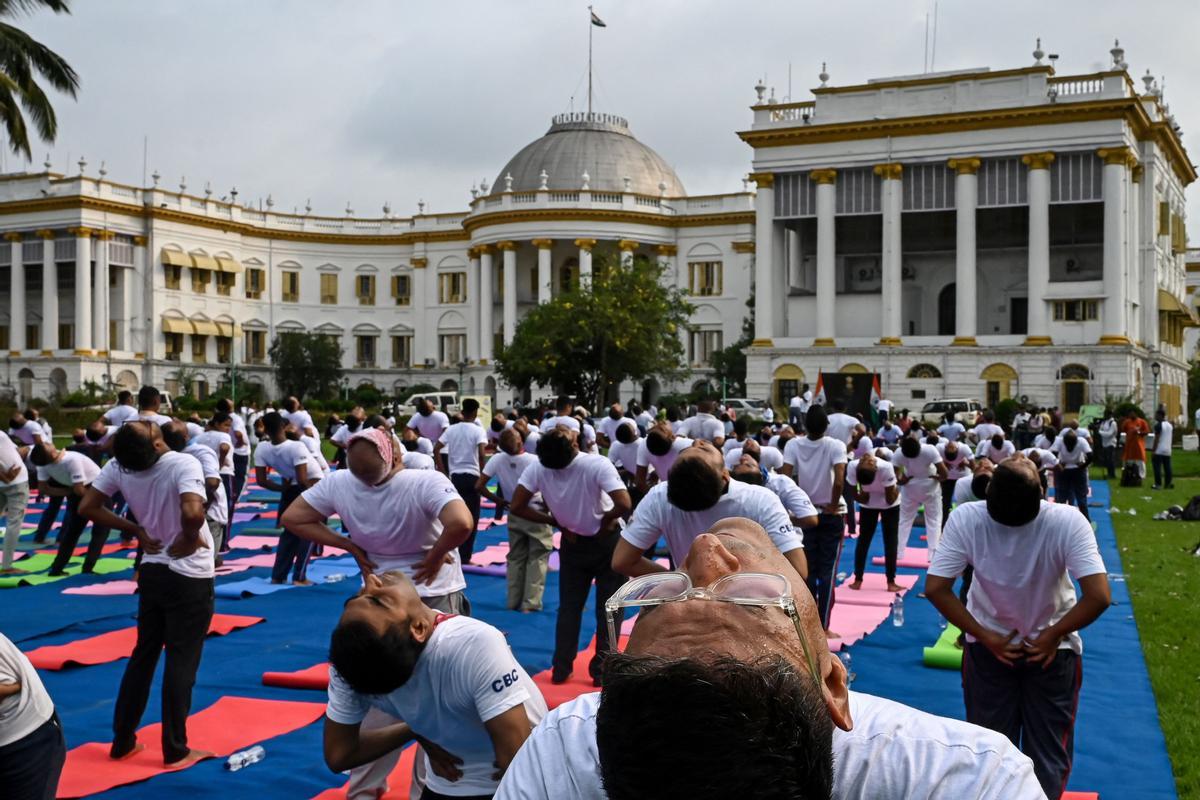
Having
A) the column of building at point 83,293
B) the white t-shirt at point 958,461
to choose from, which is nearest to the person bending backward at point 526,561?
the white t-shirt at point 958,461

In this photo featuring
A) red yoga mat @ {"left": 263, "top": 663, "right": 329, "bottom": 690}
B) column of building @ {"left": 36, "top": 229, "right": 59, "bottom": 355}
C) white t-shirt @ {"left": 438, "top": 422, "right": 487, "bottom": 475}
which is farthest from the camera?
column of building @ {"left": 36, "top": 229, "right": 59, "bottom": 355}

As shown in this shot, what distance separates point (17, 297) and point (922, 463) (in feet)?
195

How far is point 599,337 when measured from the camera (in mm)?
48219

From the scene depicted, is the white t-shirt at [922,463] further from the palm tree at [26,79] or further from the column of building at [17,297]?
the column of building at [17,297]

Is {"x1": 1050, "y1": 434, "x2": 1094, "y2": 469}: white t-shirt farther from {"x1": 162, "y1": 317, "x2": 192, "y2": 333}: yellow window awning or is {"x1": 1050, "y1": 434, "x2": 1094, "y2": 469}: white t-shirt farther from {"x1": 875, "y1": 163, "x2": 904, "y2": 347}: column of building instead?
{"x1": 162, "y1": 317, "x2": 192, "y2": 333}: yellow window awning

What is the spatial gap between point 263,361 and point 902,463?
5914 cm

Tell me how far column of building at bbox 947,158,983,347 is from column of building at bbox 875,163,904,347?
7.61 feet

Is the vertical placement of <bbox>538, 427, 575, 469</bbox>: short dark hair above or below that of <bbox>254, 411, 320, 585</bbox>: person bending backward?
above

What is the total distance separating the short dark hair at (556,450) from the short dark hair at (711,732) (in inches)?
297

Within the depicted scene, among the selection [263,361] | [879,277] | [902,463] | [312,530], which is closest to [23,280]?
[263,361]

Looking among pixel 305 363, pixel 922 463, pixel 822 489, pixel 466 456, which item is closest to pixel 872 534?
pixel 922 463

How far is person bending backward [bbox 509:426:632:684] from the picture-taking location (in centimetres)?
891

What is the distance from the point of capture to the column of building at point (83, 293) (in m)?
→ 59.7

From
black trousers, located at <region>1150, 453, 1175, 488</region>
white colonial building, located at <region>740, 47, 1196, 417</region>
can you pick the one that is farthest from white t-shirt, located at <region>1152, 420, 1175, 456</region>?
white colonial building, located at <region>740, 47, 1196, 417</region>
